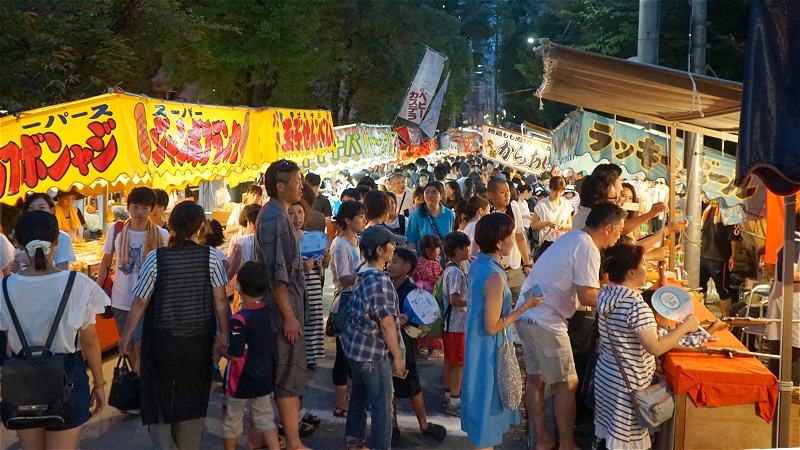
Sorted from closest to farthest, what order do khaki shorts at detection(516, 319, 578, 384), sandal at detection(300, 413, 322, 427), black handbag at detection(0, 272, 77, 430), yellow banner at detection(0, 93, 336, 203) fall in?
black handbag at detection(0, 272, 77, 430), khaki shorts at detection(516, 319, 578, 384), sandal at detection(300, 413, 322, 427), yellow banner at detection(0, 93, 336, 203)

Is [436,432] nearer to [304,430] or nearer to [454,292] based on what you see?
[304,430]

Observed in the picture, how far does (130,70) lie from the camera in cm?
1443

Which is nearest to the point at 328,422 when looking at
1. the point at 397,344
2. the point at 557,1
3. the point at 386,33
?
the point at 397,344

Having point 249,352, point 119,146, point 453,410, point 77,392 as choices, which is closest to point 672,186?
point 453,410

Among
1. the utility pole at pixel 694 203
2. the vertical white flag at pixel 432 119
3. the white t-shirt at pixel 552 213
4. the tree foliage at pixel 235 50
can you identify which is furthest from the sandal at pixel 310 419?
the vertical white flag at pixel 432 119

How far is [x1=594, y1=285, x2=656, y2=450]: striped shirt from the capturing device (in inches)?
184

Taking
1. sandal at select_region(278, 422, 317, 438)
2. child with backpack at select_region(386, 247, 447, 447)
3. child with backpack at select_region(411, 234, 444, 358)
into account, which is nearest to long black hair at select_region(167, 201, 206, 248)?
child with backpack at select_region(386, 247, 447, 447)

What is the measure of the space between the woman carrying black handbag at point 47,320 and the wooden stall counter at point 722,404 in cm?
347

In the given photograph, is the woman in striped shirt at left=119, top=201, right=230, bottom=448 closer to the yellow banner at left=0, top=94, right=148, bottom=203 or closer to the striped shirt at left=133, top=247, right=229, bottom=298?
the striped shirt at left=133, top=247, right=229, bottom=298

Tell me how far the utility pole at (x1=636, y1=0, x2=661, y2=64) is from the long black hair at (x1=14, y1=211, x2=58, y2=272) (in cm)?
773

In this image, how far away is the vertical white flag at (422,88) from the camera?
77.9 feet

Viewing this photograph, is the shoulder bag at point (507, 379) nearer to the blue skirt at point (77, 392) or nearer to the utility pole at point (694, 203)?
the blue skirt at point (77, 392)

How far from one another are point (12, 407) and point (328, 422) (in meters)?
2.86

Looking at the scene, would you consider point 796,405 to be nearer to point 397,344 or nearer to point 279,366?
point 397,344
